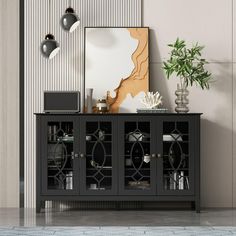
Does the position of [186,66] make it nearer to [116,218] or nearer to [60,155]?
[60,155]

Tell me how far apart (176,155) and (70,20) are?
69.8 inches

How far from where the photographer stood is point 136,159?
6.67 meters

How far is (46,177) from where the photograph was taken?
21.8ft

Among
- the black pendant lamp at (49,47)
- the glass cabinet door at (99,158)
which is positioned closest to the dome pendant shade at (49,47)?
the black pendant lamp at (49,47)

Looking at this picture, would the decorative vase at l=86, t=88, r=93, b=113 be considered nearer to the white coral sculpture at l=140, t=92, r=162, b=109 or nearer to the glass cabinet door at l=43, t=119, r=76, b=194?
the glass cabinet door at l=43, t=119, r=76, b=194

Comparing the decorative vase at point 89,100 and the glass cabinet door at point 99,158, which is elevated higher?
the decorative vase at point 89,100

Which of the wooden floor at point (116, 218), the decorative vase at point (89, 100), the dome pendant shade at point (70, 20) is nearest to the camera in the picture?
the wooden floor at point (116, 218)

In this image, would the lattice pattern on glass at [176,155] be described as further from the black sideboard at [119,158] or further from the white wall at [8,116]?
the white wall at [8,116]

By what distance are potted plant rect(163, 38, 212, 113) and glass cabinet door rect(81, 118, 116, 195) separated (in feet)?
2.62

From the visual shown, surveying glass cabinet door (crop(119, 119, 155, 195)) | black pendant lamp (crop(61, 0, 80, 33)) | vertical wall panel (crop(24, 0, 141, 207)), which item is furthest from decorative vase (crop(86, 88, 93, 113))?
black pendant lamp (crop(61, 0, 80, 33))

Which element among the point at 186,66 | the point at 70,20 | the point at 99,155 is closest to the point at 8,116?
the point at 99,155

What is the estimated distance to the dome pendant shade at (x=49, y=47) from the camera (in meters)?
6.77

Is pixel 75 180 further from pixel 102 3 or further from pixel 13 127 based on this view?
pixel 102 3

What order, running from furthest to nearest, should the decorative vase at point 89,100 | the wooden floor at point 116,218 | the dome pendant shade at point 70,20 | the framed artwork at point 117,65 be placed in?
the framed artwork at point 117,65, the decorative vase at point 89,100, the dome pendant shade at point 70,20, the wooden floor at point 116,218
